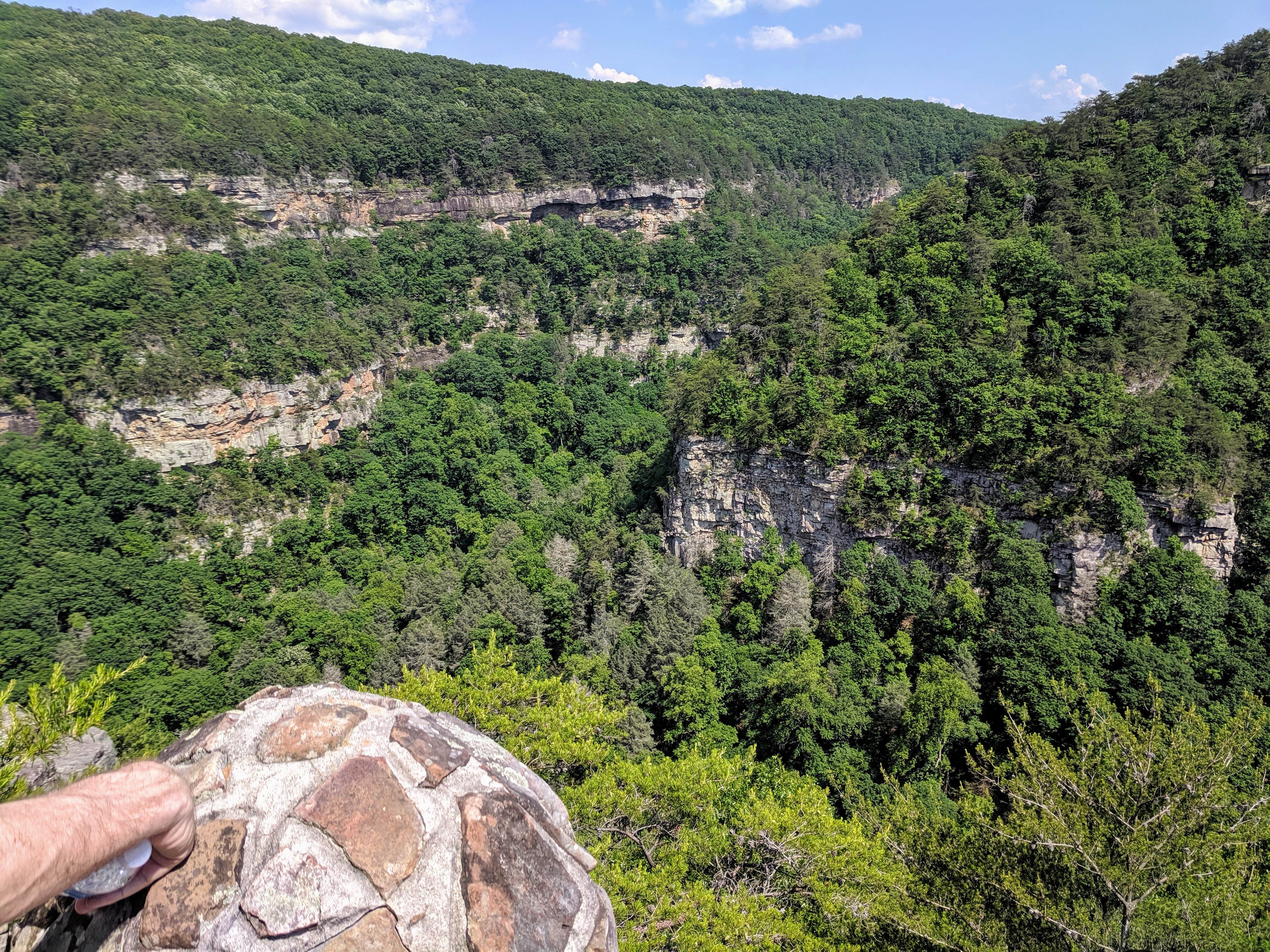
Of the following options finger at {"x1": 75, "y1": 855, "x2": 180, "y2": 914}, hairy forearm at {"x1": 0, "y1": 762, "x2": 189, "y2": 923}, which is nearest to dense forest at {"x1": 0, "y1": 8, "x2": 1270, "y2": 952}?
finger at {"x1": 75, "y1": 855, "x2": 180, "y2": 914}

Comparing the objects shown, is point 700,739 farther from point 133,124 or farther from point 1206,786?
point 133,124

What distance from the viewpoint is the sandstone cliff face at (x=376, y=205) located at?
56.5 metres

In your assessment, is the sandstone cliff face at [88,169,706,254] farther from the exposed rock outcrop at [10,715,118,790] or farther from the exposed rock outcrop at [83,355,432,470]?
the exposed rock outcrop at [10,715,118,790]

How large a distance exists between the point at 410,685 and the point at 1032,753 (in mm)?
13095

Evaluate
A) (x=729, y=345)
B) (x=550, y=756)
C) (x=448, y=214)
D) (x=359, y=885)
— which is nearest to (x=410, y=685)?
(x=550, y=756)

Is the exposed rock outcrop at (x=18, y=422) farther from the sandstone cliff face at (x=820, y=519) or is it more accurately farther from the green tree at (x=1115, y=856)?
the green tree at (x=1115, y=856)

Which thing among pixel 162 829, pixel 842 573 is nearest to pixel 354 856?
pixel 162 829

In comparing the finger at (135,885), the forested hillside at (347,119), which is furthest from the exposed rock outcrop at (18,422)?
the finger at (135,885)

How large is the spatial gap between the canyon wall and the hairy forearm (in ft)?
155

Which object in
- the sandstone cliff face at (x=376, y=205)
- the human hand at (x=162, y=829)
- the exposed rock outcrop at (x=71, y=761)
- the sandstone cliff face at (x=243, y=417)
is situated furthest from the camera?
the sandstone cliff face at (x=376, y=205)

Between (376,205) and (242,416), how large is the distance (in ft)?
127

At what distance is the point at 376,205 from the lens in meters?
75.1

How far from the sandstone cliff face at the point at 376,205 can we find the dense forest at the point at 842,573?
233 inches

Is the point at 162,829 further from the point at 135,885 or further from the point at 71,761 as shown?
the point at 71,761
